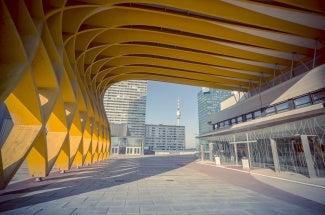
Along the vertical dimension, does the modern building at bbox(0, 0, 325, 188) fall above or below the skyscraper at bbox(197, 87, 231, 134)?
Result: below

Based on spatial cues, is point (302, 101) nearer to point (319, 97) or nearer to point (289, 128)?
point (319, 97)

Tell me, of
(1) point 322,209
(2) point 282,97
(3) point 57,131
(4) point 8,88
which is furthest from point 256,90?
(4) point 8,88

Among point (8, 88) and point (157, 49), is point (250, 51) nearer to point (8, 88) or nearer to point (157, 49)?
point (157, 49)

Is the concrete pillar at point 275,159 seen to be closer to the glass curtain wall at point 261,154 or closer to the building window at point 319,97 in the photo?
the glass curtain wall at point 261,154

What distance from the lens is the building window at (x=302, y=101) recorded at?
56.8ft

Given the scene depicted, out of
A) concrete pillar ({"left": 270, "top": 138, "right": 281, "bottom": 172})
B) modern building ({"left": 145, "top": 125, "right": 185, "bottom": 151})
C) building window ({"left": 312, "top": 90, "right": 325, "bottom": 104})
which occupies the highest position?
modern building ({"left": 145, "top": 125, "right": 185, "bottom": 151})

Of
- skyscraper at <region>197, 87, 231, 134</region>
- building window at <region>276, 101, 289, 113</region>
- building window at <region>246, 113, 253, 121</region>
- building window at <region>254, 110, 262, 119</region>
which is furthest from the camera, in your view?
skyscraper at <region>197, 87, 231, 134</region>

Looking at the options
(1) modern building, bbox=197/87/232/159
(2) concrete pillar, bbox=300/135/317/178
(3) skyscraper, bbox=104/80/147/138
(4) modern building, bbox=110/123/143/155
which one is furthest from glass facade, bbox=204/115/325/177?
(1) modern building, bbox=197/87/232/159

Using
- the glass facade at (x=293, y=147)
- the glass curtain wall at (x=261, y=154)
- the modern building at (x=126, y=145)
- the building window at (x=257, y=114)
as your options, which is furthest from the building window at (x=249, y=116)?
the modern building at (x=126, y=145)

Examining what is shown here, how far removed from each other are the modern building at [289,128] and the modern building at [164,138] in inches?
4949

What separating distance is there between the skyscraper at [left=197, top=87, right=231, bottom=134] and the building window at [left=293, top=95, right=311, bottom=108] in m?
145

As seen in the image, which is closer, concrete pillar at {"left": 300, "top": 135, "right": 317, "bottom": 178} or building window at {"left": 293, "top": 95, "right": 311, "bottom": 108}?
concrete pillar at {"left": 300, "top": 135, "right": 317, "bottom": 178}

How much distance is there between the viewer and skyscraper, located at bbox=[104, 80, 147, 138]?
137000mm

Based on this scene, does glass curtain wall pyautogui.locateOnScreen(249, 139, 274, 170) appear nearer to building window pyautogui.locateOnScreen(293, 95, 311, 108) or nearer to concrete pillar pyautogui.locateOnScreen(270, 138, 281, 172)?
concrete pillar pyautogui.locateOnScreen(270, 138, 281, 172)
